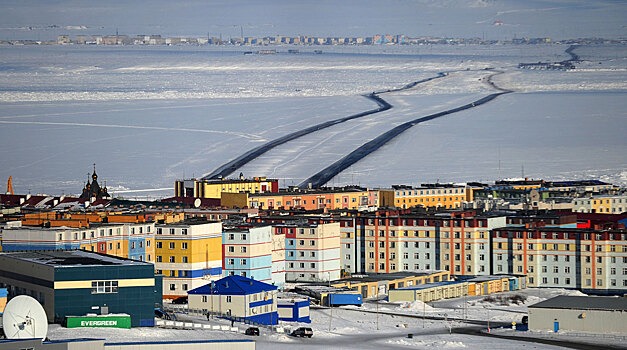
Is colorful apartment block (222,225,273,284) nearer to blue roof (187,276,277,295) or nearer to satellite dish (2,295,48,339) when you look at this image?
blue roof (187,276,277,295)

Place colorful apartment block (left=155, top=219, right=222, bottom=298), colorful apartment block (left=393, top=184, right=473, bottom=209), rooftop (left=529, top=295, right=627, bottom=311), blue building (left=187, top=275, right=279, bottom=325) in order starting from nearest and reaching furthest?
blue building (left=187, top=275, right=279, bottom=325)
rooftop (left=529, top=295, right=627, bottom=311)
colorful apartment block (left=155, top=219, right=222, bottom=298)
colorful apartment block (left=393, top=184, right=473, bottom=209)

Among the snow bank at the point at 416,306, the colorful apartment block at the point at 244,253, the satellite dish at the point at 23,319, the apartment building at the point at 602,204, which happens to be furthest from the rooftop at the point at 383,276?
the satellite dish at the point at 23,319

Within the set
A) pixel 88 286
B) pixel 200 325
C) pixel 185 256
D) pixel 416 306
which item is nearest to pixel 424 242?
pixel 416 306

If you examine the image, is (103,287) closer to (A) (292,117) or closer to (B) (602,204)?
(B) (602,204)

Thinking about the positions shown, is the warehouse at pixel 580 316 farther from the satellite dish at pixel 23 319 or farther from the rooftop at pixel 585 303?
the satellite dish at pixel 23 319

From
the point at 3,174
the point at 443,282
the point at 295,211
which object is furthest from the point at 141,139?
the point at 443,282

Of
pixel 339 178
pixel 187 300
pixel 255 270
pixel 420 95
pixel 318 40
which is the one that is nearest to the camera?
pixel 187 300

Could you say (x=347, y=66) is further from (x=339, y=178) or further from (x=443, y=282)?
(x=443, y=282)

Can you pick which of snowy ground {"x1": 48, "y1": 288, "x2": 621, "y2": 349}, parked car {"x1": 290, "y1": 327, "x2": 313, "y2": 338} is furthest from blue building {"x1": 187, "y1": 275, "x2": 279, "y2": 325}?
parked car {"x1": 290, "y1": 327, "x2": 313, "y2": 338}
